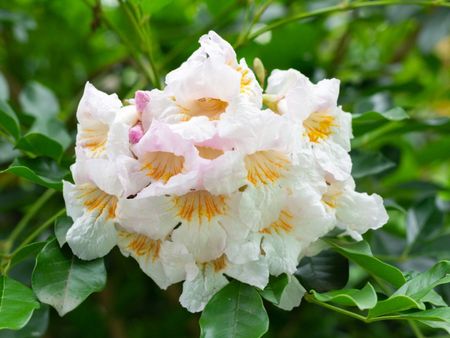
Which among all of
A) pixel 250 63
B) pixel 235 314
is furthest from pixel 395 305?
pixel 250 63

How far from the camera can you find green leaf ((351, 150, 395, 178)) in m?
0.89

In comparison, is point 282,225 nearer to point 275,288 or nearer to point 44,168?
point 275,288

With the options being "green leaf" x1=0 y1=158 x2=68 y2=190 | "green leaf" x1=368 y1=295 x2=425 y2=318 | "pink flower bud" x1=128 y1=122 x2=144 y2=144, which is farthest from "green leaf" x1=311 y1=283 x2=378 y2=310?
"green leaf" x1=0 y1=158 x2=68 y2=190

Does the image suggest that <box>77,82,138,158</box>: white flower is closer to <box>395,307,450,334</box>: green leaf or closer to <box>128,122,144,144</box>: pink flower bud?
<box>128,122,144,144</box>: pink flower bud

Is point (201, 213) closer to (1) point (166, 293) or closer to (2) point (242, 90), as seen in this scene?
(2) point (242, 90)

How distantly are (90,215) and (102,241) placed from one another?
0.03m

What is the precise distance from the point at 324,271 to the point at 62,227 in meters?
0.29

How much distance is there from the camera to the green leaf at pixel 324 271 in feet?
2.35

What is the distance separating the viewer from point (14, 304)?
2.03 ft

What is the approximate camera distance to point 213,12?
3.56 ft

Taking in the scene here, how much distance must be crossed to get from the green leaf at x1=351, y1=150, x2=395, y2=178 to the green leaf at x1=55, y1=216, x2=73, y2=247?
39 cm

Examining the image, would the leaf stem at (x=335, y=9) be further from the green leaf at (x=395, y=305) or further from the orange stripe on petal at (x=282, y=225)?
the green leaf at (x=395, y=305)

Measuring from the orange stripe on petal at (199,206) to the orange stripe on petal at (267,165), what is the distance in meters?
0.04

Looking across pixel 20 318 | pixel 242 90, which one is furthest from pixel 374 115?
pixel 20 318
